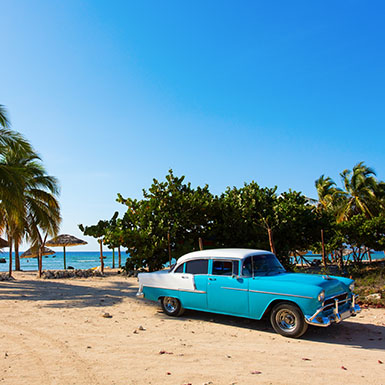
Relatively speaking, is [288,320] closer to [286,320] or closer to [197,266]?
[286,320]

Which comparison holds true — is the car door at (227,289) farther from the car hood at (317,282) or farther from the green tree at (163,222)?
the green tree at (163,222)

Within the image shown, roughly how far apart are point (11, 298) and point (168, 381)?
939 centimetres

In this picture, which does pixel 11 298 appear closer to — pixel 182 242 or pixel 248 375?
pixel 182 242

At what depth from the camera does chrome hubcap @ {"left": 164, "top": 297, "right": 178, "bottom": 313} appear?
8.27 metres

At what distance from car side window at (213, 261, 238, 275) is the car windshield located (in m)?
0.23

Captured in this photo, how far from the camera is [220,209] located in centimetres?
1788

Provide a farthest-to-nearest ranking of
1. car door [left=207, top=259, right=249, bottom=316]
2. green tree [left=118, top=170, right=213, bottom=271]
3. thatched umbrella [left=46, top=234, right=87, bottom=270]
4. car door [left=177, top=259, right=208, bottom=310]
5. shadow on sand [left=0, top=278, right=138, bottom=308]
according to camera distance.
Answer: thatched umbrella [left=46, top=234, right=87, bottom=270]
green tree [left=118, top=170, right=213, bottom=271]
shadow on sand [left=0, top=278, right=138, bottom=308]
car door [left=177, top=259, right=208, bottom=310]
car door [left=207, top=259, right=249, bottom=316]

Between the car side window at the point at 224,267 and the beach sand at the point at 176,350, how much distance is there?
120cm

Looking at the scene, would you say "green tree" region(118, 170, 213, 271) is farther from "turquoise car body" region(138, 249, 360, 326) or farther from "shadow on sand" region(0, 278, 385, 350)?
"turquoise car body" region(138, 249, 360, 326)

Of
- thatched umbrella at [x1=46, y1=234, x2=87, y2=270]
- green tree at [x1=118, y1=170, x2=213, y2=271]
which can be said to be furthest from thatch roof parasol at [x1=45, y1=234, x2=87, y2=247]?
green tree at [x1=118, y1=170, x2=213, y2=271]

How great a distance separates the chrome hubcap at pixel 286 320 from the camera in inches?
255

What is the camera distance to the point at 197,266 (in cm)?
789

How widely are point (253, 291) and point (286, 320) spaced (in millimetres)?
812

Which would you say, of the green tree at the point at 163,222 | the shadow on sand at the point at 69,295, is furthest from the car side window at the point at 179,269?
the green tree at the point at 163,222
